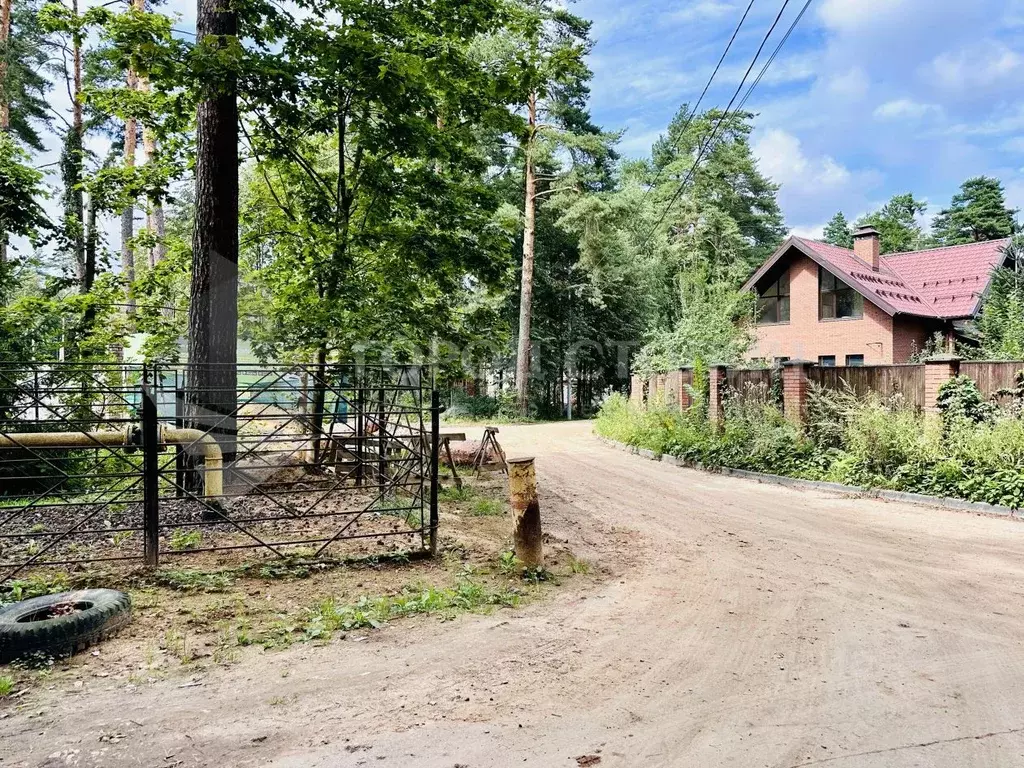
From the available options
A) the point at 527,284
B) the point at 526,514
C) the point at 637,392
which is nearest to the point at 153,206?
the point at 526,514

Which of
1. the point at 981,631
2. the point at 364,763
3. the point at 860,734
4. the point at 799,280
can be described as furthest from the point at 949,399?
the point at 799,280

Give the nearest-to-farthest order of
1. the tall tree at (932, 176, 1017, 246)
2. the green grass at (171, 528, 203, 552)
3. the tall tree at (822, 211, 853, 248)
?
1. the green grass at (171, 528, 203, 552)
2. the tall tree at (932, 176, 1017, 246)
3. the tall tree at (822, 211, 853, 248)

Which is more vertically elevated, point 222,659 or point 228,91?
point 228,91

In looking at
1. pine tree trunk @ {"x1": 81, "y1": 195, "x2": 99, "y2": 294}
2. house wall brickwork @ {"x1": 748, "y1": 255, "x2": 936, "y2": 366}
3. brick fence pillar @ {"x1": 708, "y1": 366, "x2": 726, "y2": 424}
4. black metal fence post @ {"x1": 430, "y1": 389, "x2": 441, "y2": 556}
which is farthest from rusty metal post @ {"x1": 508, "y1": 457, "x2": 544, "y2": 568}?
house wall brickwork @ {"x1": 748, "y1": 255, "x2": 936, "y2": 366}

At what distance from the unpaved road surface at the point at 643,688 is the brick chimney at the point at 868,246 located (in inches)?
769

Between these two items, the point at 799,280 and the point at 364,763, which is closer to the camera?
the point at 364,763

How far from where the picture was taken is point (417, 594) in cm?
489

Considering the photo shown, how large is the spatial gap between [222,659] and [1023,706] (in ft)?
14.6

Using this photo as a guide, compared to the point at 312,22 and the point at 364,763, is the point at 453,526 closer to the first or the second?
the point at 364,763

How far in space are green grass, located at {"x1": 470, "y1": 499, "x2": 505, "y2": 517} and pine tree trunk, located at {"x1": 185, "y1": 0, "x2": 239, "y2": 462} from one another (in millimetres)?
3151

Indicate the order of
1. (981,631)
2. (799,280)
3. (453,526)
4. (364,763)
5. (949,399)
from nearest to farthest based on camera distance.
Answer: (364,763), (981,631), (453,526), (949,399), (799,280)

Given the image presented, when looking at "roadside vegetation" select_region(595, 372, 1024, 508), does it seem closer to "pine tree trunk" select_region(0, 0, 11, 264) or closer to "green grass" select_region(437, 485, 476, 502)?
"green grass" select_region(437, 485, 476, 502)

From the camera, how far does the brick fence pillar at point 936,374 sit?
966 centimetres

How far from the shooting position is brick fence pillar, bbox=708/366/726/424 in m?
13.1
